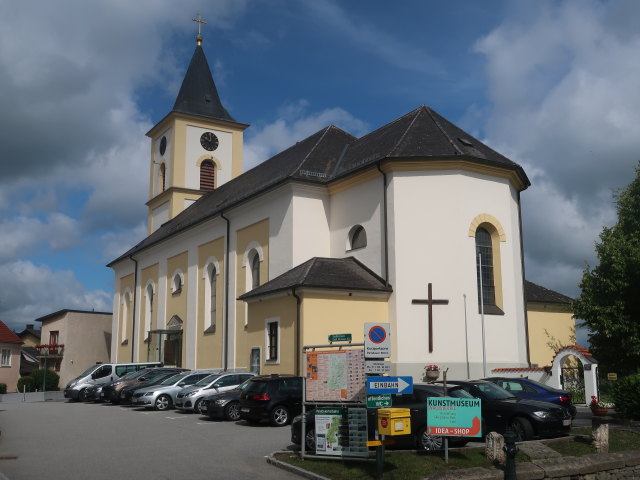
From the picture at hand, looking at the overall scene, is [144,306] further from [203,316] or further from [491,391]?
[491,391]

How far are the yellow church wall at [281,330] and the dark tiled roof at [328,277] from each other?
0.53 m

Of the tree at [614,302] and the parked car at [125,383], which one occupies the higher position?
the tree at [614,302]

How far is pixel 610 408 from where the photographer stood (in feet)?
63.1

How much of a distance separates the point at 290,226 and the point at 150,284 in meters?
18.3

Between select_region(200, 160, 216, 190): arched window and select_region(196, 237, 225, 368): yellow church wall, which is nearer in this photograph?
select_region(196, 237, 225, 368): yellow church wall

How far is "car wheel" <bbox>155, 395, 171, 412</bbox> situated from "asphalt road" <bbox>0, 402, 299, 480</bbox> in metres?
1.88

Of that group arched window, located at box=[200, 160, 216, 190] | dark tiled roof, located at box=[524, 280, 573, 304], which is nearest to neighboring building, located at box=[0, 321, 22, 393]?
arched window, located at box=[200, 160, 216, 190]

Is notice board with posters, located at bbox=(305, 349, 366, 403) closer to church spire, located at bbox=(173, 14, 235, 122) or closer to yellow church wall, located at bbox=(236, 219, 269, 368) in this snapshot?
yellow church wall, located at bbox=(236, 219, 269, 368)

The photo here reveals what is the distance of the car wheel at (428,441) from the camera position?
12.6m

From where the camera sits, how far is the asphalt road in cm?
1145

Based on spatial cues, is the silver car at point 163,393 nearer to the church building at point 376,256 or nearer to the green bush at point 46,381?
the church building at point 376,256

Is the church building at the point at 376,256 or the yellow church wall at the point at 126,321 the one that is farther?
the yellow church wall at the point at 126,321

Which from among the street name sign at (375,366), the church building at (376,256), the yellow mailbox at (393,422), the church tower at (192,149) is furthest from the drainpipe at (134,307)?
the yellow mailbox at (393,422)

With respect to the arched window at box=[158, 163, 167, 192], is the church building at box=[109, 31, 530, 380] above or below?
below
